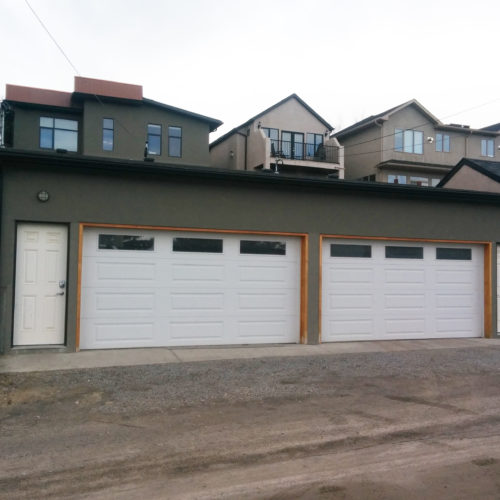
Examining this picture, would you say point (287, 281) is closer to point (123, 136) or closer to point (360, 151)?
point (123, 136)

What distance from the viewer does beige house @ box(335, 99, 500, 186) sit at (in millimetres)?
31406

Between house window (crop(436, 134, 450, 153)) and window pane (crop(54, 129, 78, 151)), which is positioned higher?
house window (crop(436, 134, 450, 153))

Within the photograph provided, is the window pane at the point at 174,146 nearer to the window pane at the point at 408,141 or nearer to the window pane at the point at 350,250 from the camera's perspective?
the window pane at the point at 408,141

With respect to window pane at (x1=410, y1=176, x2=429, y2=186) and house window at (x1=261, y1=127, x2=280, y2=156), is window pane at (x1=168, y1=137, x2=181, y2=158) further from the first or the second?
window pane at (x1=410, y1=176, x2=429, y2=186)

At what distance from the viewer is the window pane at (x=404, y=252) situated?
11.7 meters

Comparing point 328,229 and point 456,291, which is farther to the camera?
point 456,291

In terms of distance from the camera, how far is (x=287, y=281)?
10953mm

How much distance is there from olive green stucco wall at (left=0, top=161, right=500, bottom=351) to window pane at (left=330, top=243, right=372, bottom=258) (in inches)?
12.9

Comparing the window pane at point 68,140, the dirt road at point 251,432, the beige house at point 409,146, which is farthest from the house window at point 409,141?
the dirt road at point 251,432

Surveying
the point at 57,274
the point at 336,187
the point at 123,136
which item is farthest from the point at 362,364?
the point at 123,136

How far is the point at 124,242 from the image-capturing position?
Answer: 32.6 feet

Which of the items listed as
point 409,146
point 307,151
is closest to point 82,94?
point 307,151

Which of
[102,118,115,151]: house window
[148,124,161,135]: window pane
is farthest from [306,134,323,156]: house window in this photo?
[102,118,115,151]: house window

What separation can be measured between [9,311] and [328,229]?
6.23m
